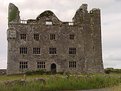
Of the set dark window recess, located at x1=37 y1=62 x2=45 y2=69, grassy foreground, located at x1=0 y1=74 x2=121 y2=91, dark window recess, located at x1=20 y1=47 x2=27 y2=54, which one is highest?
dark window recess, located at x1=20 y1=47 x2=27 y2=54

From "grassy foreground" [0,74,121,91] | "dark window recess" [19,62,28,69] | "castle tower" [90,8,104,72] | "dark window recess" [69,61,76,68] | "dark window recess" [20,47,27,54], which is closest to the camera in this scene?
"grassy foreground" [0,74,121,91]

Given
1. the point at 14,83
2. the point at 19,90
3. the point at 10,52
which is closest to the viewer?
the point at 19,90

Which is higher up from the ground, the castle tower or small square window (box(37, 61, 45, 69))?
the castle tower

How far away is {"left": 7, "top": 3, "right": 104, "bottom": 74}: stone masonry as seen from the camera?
→ 62219mm

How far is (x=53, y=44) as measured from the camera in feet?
208

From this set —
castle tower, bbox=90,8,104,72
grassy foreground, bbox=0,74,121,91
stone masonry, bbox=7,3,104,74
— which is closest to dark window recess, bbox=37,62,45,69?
stone masonry, bbox=7,3,104,74

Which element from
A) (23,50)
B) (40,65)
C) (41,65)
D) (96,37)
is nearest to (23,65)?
(23,50)

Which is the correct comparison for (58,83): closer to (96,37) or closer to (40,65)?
(40,65)

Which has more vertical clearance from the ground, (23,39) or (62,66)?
(23,39)

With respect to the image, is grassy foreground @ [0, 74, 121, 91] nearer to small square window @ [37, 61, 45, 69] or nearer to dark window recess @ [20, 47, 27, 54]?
small square window @ [37, 61, 45, 69]

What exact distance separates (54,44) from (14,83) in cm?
3222

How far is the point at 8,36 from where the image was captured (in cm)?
6253

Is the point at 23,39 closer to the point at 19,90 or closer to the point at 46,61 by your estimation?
the point at 46,61

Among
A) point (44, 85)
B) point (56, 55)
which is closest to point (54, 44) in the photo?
point (56, 55)
